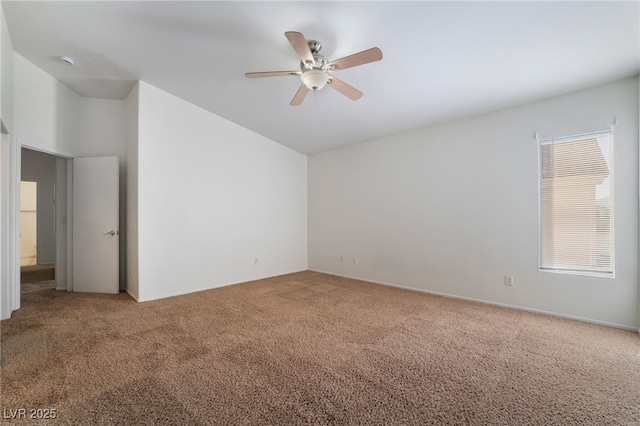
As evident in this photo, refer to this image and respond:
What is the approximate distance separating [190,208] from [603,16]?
5037 millimetres

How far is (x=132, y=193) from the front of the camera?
3916 mm

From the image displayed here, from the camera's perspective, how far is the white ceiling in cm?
220

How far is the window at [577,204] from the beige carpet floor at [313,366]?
74cm

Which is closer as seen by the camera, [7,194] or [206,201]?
[7,194]

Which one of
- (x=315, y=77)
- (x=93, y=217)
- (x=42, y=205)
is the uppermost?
(x=315, y=77)

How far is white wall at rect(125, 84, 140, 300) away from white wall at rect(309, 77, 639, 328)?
3.49 m

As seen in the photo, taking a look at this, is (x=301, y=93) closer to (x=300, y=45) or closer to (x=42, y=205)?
(x=300, y=45)

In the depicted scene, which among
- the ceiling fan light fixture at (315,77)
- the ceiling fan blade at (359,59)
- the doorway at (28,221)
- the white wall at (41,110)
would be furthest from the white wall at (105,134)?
the doorway at (28,221)

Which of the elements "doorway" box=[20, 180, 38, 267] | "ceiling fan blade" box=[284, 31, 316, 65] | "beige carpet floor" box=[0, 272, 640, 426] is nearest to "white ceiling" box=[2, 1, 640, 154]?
"ceiling fan blade" box=[284, 31, 316, 65]

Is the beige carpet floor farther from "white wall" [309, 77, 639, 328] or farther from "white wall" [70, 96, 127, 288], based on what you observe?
"white wall" [70, 96, 127, 288]

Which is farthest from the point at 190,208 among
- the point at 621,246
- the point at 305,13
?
the point at 621,246

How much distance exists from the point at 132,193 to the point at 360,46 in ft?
12.1

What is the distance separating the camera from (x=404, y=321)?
3076mm

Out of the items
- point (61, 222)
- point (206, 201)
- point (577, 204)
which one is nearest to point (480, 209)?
point (577, 204)
